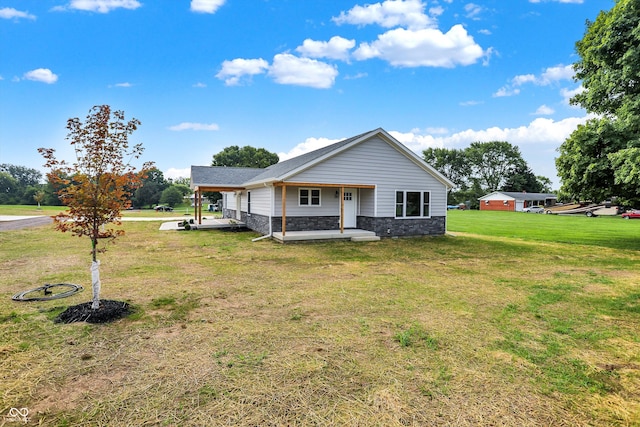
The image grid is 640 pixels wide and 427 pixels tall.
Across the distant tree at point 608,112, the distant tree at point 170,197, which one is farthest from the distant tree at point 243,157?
the distant tree at point 608,112

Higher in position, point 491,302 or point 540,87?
point 540,87

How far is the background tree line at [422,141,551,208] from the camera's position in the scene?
223ft

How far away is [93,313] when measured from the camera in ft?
15.1

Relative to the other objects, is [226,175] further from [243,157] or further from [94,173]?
[243,157]

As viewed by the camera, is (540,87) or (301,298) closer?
(301,298)

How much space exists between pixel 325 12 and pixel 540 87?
1466cm

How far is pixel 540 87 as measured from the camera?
65.7ft

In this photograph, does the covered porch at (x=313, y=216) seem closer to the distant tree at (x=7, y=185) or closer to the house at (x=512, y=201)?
the house at (x=512, y=201)

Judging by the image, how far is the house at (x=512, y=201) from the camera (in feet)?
175

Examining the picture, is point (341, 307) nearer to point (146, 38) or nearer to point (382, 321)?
point (382, 321)

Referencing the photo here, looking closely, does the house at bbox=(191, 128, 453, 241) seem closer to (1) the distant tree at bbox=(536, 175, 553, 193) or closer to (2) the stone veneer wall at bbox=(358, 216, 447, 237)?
(2) the stone veneer wall at bbox=(358, 216, 447, 237)

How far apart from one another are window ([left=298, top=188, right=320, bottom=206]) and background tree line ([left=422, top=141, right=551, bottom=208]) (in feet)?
192

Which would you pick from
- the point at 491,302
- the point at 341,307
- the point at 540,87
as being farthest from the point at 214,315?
the point at 540,87

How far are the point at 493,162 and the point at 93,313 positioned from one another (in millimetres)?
81093
